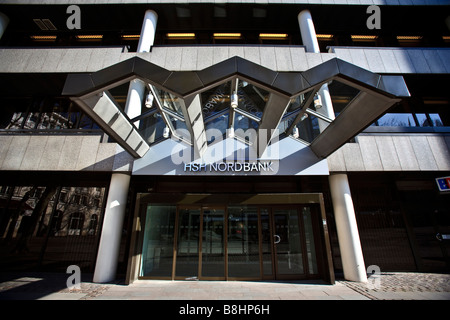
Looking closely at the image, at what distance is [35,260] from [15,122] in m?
6.61

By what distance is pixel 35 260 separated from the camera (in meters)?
8.16

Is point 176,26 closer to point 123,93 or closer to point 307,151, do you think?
point 123,93

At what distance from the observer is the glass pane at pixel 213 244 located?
732cm

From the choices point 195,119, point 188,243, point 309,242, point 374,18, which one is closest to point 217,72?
point 195,119

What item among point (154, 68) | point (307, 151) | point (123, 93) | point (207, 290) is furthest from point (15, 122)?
point (307, 151)

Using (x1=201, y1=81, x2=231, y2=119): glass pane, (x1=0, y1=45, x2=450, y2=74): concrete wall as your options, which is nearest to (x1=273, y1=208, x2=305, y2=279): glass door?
(x1=201, y1=81, x2=231, y2=119): glass pane

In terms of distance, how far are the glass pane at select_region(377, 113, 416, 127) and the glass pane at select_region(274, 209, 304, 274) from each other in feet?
20.4

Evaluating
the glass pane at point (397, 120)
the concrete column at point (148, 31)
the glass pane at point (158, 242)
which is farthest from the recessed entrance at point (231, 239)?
the concrete column at point (148, 31)

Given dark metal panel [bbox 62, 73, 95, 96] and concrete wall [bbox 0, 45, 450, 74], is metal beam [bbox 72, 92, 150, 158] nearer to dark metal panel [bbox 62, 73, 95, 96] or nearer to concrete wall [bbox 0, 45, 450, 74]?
dark metal panel [bbox 62, 73, 95, 96]

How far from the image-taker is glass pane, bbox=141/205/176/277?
294 inches

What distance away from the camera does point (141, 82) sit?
330 inches

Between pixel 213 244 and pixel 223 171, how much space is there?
9.54ft

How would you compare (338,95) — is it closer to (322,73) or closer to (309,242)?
(322,73)

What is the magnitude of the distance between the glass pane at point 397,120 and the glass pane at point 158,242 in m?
10.4
